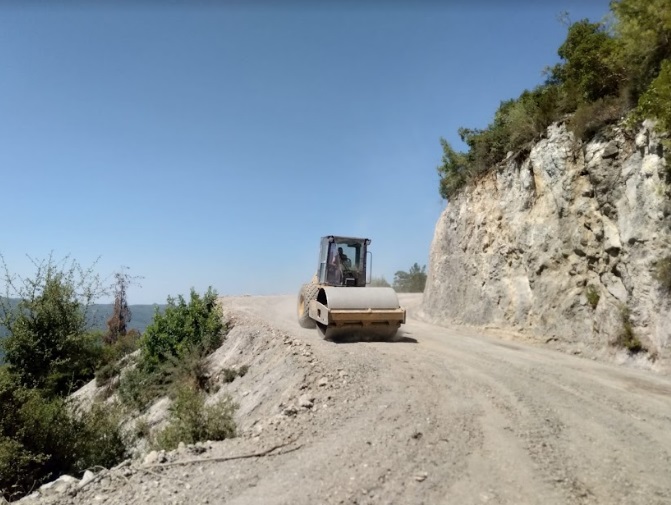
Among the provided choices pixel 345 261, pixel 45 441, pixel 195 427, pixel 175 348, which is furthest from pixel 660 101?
pixel 175 348

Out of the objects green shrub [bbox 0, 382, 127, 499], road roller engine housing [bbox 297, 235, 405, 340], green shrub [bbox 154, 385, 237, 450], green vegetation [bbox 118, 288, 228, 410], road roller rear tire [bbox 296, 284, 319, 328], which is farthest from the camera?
road roller rear tire [bbox 296, 284, 319, 328]

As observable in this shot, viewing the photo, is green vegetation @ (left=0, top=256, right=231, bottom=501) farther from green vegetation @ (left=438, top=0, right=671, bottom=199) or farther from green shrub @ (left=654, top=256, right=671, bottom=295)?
green vegetation @ (left=438, top=0, right=671, bottom=199)

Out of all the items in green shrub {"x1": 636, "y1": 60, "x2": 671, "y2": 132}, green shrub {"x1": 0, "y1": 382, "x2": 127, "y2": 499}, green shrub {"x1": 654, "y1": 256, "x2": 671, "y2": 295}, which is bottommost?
green shrub {"x1": 0, "y1": 382, "x2": 127, "y2": 499}

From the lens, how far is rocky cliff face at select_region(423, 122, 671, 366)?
1004 centimetres

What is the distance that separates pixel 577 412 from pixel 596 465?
188 centimetres

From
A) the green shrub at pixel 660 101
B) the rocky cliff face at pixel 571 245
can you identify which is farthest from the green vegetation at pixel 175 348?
the green shrub at pixel 660 101

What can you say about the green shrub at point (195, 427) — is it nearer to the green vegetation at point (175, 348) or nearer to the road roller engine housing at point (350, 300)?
the road roller engine housing at point (350, 300)

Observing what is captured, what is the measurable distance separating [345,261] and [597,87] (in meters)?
9.26

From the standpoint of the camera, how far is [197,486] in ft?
15.4

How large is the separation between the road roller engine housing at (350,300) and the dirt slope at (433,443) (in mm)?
2752

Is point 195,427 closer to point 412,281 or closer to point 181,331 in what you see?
point 181,331

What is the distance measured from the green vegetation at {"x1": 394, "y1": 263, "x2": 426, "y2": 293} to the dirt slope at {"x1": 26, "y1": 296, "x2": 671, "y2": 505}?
115 feet

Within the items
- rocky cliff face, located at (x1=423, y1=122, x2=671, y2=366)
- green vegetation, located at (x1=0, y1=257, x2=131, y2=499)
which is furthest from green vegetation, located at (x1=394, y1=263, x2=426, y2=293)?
green vegetation, located at (x1=0, y1=257, x2=131, y2=499)

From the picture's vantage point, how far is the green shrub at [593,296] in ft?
38.0
